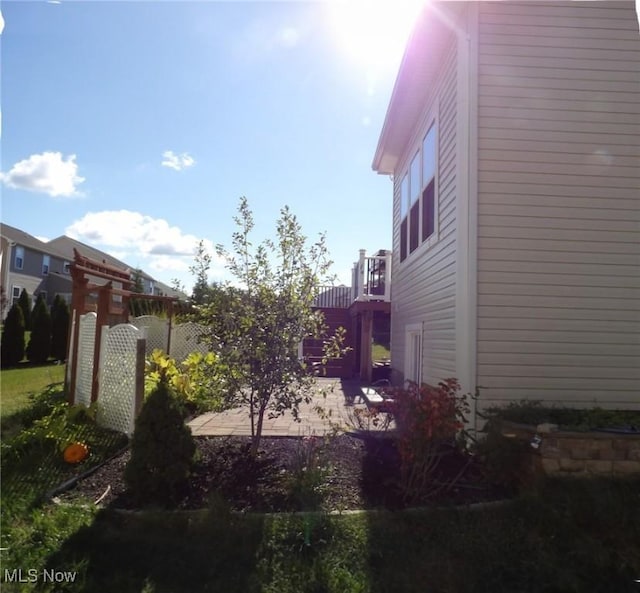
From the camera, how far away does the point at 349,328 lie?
14.3 metres

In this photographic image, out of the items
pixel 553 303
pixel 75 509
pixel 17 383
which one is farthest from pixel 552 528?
pixel 17 383

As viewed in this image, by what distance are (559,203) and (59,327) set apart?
15910 mm

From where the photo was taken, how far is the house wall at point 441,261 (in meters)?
5.42

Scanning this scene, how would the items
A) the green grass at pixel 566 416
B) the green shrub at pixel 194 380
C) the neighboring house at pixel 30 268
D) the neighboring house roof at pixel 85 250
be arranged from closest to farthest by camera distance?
the green grass at pixel 566 416 → the green shrub at pixel 194 380 → the neighboring house at pixel 30 268 → the neighboring house roof at pixel 85 250

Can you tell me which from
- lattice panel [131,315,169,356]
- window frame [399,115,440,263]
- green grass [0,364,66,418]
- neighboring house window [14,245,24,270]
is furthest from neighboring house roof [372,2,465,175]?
neighboring house window [14,245,24,270]

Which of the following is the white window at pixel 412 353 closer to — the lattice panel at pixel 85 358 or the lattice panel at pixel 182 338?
the lattice panel at pixel 85 358

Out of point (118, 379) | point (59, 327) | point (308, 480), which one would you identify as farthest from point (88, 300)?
point (59, 327)

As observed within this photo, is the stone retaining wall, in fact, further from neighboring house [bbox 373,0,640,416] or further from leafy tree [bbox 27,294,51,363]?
leafy tree [bbox 27,294,51,363]

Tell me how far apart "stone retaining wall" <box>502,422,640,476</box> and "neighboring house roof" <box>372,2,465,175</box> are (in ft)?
14.4

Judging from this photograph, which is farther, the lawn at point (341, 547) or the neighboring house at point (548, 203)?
the neighboring house at point (548, 203)

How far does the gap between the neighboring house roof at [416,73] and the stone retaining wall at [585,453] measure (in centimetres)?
439

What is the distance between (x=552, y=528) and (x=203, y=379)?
9.91 ft

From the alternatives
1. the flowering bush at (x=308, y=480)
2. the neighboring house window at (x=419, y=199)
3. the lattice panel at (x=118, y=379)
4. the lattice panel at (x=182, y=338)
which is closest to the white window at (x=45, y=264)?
the lattice panel at (x=182, y=338)

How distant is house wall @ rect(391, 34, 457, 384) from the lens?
17.8 feet
